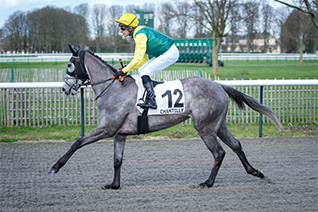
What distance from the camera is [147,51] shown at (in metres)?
5.01

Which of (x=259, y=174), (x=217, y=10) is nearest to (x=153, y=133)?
(x=259, y=174)

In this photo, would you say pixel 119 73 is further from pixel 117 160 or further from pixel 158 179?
pixel 158 179

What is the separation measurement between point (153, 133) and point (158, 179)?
12.1 ft

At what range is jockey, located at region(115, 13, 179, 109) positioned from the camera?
4.75 m

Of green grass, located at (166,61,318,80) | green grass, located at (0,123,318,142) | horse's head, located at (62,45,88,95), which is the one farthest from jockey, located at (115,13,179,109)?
green grass, located at (166,61,318,80)

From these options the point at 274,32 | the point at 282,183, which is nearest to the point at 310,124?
the point at 282,183

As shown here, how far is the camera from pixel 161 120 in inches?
195

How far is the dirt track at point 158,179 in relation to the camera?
4129 millimetres

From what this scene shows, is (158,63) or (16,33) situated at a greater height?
(16,33)

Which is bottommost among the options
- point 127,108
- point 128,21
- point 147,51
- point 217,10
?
point 127,108

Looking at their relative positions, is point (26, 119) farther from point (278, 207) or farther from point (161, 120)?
point (278, 207)

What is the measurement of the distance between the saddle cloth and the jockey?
86mm

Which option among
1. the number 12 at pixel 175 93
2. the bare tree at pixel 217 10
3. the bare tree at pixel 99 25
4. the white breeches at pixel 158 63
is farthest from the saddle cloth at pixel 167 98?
the bare tree at pixel 99 25

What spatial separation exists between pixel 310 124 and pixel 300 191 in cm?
541
